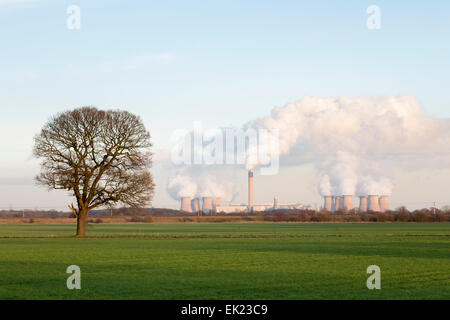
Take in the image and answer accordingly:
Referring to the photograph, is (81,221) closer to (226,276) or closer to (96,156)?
(96,156)

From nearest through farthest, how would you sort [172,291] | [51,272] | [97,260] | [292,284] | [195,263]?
[172,291] → [292,284] → [51,272] → [195,263] → [97,260]

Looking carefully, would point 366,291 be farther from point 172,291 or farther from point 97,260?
point 97,260

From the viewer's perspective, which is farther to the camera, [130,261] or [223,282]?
[130,261]

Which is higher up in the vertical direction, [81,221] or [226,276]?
[81,221]

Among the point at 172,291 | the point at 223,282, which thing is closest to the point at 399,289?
the point at 223,282

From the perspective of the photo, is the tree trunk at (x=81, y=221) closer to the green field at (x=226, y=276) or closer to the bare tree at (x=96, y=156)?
the bare tree at (x=96, y=156)

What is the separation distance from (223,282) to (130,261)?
10157mm

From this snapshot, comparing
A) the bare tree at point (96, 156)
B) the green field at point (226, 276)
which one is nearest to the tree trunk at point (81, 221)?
the bare tree at point (96, 156)

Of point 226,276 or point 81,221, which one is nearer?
point 226,276

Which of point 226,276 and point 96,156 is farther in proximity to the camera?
point 96,156

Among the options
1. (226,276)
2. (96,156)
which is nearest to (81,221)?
(96,156)

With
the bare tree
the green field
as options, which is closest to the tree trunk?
the bare tree

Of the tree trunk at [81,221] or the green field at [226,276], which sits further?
the tree trunk at [81,221]
